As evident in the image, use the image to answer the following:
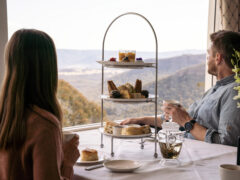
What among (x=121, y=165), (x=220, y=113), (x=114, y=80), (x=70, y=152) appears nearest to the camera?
(x=70, y=152)

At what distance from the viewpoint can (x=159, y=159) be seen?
1692 mm

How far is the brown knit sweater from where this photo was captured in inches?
41.2

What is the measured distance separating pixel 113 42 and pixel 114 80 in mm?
574

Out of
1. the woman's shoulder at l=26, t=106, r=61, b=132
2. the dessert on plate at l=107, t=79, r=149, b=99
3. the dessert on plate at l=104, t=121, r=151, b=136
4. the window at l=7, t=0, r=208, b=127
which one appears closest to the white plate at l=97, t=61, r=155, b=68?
the dessert on plate at l=107, t=79, r=149, b=99

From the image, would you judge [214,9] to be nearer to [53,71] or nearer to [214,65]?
[214,65]

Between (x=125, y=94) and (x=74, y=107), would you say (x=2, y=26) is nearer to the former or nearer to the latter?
(x=125, y=94)

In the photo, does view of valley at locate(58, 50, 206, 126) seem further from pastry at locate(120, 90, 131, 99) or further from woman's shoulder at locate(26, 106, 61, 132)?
woman's shoulder at locate(26, 106, 61, 132)

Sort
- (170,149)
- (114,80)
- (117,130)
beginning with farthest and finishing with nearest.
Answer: (114,80)
(117,130)
(170,149)

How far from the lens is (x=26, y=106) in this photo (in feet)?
3.75

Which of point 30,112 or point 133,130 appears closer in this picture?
point 30,112

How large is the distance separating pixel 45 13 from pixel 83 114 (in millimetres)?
1101

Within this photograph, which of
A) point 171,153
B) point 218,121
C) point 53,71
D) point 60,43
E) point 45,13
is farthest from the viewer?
point 60,43

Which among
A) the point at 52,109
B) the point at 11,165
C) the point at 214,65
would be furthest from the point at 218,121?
the point at 11,165

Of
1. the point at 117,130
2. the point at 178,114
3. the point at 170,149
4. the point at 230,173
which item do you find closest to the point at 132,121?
the point at 178,114
